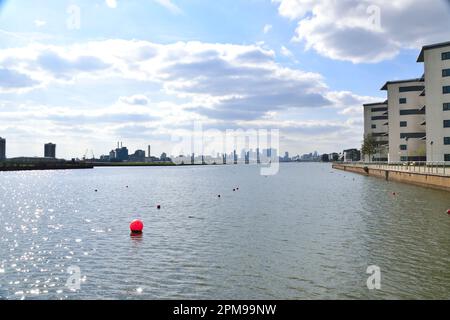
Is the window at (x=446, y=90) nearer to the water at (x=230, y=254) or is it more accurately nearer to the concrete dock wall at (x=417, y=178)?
the concrete dock wall at (x=417, y=178)

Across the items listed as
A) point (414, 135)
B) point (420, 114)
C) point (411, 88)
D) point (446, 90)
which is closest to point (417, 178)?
point (446, 90)

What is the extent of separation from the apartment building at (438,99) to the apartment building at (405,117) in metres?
29.3

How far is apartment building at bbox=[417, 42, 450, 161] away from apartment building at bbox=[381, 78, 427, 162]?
96.1 feet

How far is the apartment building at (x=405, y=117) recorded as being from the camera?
12244 cm

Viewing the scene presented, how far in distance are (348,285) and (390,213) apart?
20.3 meters

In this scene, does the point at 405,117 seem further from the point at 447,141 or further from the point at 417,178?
the point at 417,178

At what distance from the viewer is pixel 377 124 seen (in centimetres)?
16750

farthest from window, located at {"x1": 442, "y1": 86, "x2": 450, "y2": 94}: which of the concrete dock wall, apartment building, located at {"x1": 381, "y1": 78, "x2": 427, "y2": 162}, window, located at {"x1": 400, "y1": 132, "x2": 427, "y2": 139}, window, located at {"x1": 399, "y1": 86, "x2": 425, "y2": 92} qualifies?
window, located at {"x1": 399, "y1": 86, "x2": 425, "y2": 92}

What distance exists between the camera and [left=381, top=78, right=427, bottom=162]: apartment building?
122438 mm

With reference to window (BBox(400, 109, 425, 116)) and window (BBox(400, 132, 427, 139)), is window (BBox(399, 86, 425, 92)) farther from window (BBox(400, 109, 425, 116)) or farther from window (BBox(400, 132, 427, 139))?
window (BBox(400, 132, 427, 139))

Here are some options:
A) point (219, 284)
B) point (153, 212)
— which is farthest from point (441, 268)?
point (153, 212)

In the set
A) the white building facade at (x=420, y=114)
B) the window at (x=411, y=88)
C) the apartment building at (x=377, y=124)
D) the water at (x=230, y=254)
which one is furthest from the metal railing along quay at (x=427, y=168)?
the apartment building at (x=377, y=124)

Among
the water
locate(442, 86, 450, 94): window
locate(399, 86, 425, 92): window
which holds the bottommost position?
the water

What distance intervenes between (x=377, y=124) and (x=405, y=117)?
1711 inches
